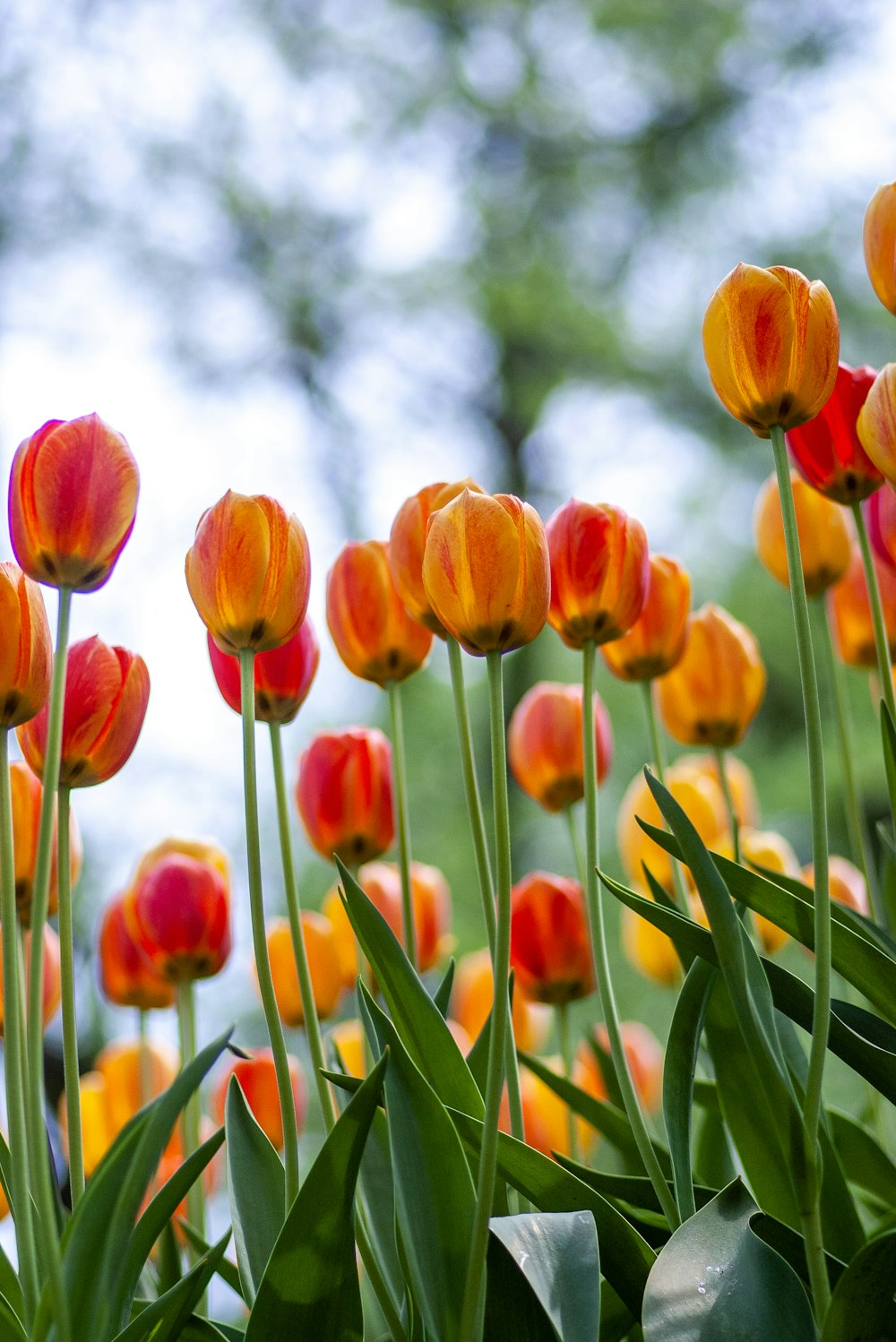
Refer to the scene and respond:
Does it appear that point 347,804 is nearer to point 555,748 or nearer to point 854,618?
point 555,748

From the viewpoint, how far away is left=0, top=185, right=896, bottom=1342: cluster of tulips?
1.28 ft

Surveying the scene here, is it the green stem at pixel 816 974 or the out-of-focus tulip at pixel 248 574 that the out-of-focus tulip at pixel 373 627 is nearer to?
the out-of-focus tulip at pixel 248 574

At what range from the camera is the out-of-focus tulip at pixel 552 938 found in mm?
783

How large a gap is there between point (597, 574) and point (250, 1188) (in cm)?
30

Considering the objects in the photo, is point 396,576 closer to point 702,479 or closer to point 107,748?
point 107,748

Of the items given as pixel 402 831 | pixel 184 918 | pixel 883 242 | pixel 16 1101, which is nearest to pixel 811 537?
pixel 883 242

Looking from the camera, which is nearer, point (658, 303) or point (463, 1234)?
point (463, 1234)

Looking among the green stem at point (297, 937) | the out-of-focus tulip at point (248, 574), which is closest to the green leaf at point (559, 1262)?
the green stem at point (297, 937)

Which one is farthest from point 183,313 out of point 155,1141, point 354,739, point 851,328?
point 155,1141

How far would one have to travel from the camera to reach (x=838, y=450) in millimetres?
581

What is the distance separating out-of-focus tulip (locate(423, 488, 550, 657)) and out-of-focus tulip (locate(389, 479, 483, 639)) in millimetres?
95

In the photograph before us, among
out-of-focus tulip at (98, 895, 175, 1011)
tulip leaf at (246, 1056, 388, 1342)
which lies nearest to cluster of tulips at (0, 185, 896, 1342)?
tulip leaf at (246, 1056, 388, 1342)

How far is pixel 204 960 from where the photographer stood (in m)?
0.69

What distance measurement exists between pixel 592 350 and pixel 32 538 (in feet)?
14.4
